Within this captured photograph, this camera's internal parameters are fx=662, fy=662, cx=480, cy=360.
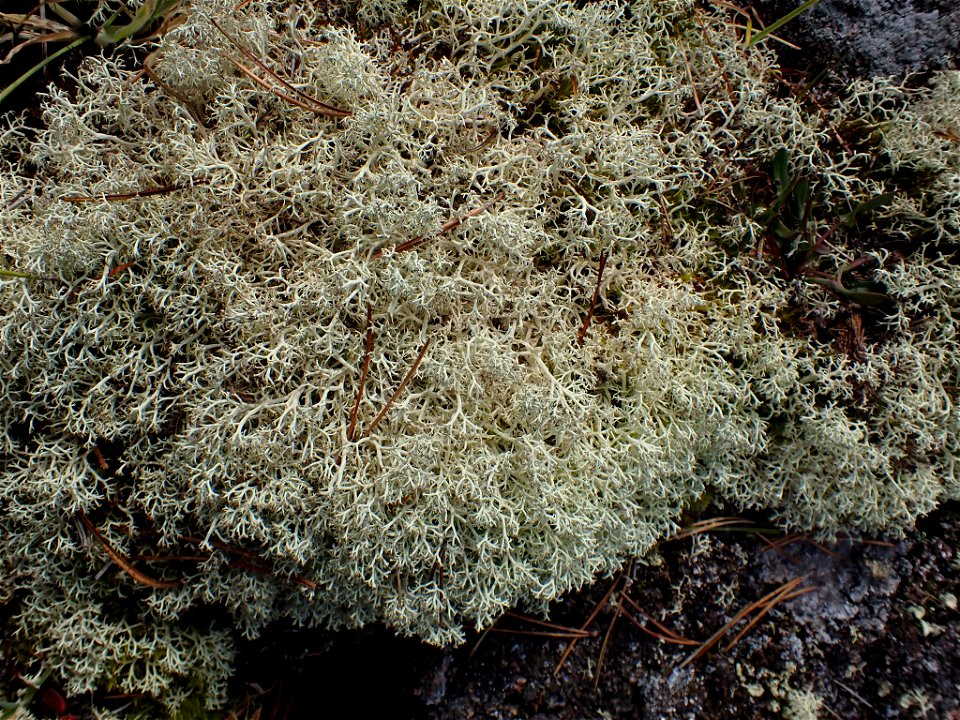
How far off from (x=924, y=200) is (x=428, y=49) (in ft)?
5.54

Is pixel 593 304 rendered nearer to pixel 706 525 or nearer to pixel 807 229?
pixel 807 229

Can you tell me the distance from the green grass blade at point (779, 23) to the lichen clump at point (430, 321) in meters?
0.09

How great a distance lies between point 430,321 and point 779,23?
61.4 inches

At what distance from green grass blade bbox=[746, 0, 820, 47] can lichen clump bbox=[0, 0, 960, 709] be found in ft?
0.28

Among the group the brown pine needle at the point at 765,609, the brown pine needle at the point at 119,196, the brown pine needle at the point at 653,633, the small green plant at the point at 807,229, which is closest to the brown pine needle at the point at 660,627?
the brown pine needle at the point at 653,633

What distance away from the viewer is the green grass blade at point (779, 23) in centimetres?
→ 222

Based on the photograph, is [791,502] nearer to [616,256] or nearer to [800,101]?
[616,256]

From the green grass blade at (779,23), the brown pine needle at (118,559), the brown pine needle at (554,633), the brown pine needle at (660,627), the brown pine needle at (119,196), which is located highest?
the green grass blade at (779,23)

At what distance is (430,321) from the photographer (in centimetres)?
208

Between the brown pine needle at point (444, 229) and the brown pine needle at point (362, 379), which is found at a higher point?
the brown pine needle at point (444, 229)

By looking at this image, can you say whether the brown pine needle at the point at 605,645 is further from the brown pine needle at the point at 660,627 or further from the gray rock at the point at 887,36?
the gray rock at the point at 887,36

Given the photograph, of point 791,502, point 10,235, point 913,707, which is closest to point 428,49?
point 10,235

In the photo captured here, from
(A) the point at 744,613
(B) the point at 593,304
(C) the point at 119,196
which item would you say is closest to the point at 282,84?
(C) the point at 119,196

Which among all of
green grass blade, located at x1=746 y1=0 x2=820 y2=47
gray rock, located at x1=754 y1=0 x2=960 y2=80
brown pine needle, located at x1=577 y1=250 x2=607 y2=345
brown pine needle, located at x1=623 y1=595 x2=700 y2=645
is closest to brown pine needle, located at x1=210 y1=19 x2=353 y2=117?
brown pine needle, located at x1=577 y1=250 x2=607 y2=345
